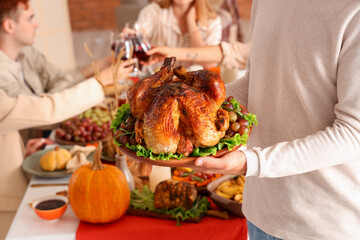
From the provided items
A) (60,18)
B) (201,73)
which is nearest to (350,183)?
(201,73)

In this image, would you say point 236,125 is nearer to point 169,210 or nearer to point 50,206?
point 169,210

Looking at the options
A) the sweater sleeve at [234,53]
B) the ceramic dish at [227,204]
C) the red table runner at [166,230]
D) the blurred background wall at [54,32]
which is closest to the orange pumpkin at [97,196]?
the red table runner at [166,230]

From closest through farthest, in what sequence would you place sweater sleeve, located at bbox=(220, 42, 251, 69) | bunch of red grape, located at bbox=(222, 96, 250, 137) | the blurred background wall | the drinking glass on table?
bunch of red grape, located at bbox=(222, 96, 250, 137)
the drinking glass on table
sweater sleeve, located at bbox=(220, 42, 251, 69)
the blurred background wall

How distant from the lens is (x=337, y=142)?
98 cm

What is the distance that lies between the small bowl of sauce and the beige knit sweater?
2.59 feet

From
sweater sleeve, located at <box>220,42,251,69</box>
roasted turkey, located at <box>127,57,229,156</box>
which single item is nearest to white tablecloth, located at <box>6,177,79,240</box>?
roasted turkey, located at <box>127,57,229,156</box>

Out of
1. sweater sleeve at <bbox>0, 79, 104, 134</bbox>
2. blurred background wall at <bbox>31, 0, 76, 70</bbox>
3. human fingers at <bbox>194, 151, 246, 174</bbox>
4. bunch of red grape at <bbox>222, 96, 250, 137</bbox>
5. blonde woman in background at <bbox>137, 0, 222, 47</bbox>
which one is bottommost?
blurred background wall at <bbox>31, 0, 76, 70</bbox>

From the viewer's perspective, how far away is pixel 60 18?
641 centimetres

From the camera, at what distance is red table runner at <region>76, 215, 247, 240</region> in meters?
1.57

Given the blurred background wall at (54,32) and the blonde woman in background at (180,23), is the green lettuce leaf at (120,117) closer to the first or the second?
the blonde woman in background at (180,23)

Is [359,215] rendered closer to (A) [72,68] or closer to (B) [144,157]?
(B) [144,157]

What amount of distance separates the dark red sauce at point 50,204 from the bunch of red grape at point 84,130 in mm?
709

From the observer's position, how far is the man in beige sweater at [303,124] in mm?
971

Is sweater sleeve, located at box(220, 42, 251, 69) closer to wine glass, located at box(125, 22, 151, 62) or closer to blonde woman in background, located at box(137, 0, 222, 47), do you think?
blonde woman in background, located at box(137, 0, 222, 47)
